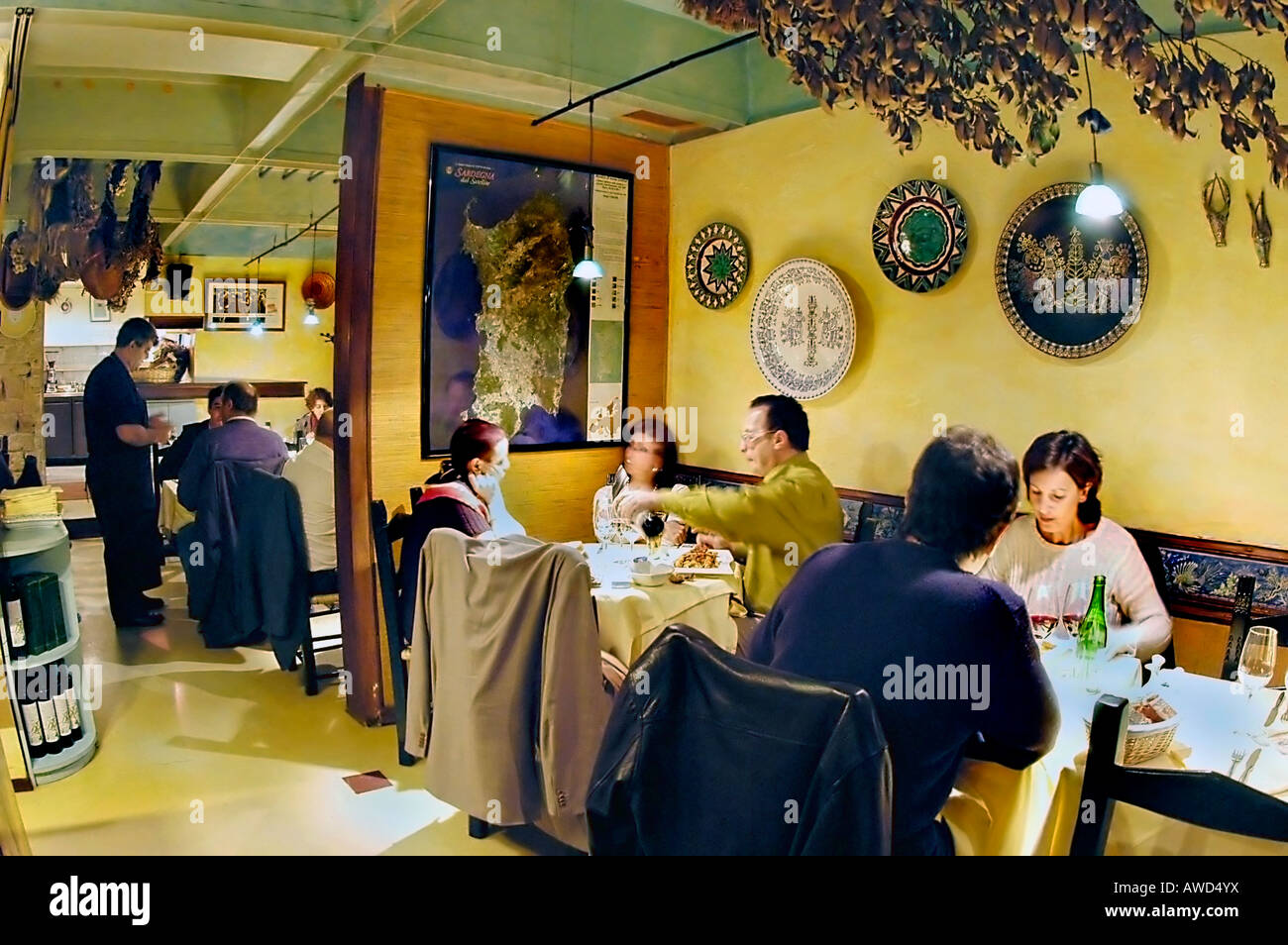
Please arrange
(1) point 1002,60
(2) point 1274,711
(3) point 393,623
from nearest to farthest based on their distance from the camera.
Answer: (2) point 1274,711 < (1) point 1002,60 < (3) point 393,623

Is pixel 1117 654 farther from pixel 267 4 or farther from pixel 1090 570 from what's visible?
pixel 267 4

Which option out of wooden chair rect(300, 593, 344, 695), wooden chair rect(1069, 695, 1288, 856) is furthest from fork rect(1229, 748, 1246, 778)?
wooden chair rect(300, 593, 344, 695)

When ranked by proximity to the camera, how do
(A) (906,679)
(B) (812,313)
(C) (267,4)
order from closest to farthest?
(A) (906,679) < (C) (267,4) < (B) (812,313)

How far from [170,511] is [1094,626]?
175 cm

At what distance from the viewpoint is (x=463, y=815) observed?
6.18 ft

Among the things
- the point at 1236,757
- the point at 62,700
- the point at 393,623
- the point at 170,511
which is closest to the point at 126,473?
the point at 170,511

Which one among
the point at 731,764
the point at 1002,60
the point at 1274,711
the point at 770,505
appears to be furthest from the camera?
the point at 770,505

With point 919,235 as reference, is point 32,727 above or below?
below

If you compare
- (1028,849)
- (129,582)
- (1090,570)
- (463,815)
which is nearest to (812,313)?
(1090,570)

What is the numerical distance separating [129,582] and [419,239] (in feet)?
2.81

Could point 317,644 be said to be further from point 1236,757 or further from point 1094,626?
point 1236,757

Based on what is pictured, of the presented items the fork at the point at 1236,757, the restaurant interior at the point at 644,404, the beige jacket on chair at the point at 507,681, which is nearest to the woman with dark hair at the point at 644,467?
the restaurant interior at the point at 644,404

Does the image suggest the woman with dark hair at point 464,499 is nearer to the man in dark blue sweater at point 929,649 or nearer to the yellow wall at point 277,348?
the yellow wall at point 277,348

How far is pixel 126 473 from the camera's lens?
5.65 ft
